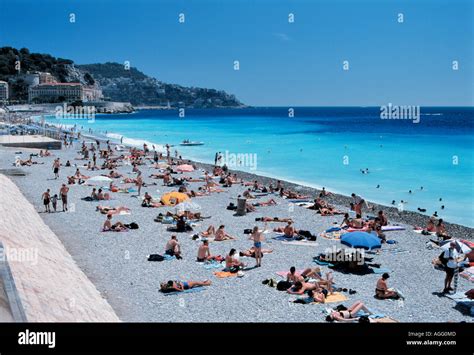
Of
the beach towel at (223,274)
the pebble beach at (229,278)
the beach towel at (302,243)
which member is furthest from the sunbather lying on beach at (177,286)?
the beach towel at (302,243)

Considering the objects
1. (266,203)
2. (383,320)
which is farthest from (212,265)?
(266,203)

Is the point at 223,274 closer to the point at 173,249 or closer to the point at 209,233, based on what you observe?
the point at 173,249

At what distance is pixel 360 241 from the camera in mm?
11430

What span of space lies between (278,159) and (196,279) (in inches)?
1273

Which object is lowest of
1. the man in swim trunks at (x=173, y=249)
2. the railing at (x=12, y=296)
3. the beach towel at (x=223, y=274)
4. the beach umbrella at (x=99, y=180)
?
the beach towel at (x=223, y=274)

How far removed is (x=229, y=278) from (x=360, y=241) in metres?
3.35

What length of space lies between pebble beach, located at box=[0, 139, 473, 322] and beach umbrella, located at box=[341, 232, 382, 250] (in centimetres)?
60

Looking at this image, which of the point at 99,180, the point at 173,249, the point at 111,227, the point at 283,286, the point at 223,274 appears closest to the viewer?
the point at 283,286

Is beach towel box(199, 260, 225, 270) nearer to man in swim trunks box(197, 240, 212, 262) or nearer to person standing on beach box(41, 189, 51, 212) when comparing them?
man in swim trunks box(197, 240, 212, 262)

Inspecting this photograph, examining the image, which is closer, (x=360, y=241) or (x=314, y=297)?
(x=314, y=297)

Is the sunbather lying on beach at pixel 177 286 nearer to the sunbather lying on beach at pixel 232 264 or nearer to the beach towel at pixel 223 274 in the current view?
the beach towel at pixel 223 274

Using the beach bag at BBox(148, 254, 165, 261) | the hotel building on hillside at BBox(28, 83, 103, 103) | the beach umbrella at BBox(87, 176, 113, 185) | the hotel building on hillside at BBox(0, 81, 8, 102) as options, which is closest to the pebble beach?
the beach bag at BBox(148, 254, 165, 261)

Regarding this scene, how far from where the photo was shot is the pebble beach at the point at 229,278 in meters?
8.48

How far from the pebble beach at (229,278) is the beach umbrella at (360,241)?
0.60m
